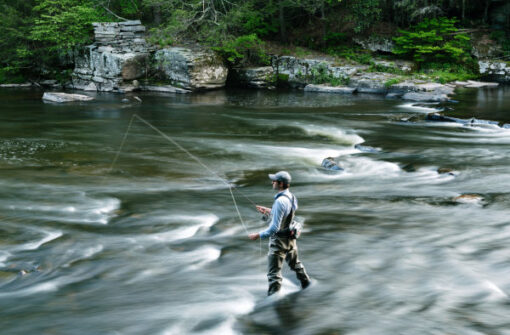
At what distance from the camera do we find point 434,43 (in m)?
29.5

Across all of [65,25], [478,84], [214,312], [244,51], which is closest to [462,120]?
[478,84]

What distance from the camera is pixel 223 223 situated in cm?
728

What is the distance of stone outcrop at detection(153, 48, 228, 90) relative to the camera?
27.4 meters

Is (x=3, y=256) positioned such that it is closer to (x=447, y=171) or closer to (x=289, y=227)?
(x=289, y=227)

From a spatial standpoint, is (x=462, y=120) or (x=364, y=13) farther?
(x=364, y=13)

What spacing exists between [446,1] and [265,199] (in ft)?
96.1

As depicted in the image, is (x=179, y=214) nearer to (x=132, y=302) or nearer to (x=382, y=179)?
(x=132, y=302)

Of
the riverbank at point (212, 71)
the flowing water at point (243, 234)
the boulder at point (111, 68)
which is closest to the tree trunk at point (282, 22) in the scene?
the riverbank at point (212, 71)

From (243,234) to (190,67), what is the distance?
21836mm

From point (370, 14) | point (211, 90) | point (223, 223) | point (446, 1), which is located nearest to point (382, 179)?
point (223, 223)

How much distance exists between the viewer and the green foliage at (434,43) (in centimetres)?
2856

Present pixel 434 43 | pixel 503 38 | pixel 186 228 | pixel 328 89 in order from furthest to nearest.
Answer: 1. pixel 503 38
2. pixel 434 43
3. pixel 328 89
4. pixel 186 228

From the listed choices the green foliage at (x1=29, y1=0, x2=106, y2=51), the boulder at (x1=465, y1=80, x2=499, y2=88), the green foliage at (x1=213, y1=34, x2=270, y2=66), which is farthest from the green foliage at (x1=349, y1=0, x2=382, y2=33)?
the green foliage at (x1=29, y1=0, x2=106, y2=51)

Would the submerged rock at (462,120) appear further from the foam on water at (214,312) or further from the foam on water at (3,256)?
the foam on water at (3,256)
